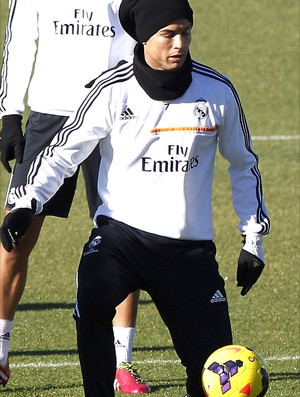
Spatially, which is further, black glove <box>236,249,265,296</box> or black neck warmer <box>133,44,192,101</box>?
black glove <box>236,249,265,296</box>

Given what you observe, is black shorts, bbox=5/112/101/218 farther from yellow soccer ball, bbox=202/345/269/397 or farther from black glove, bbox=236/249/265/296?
yellow soccer ball, bbox=202/345/269/397

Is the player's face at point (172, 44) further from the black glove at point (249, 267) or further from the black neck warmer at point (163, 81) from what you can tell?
the black glove at point (249, 267)

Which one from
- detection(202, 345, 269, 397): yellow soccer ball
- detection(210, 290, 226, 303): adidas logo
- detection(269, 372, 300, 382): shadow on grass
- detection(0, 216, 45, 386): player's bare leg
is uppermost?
detection(210, 290, 226, 303): adidas logo

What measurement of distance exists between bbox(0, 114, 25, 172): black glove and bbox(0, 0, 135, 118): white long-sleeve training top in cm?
11

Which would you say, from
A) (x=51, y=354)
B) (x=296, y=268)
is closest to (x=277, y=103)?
(x=296, y=268)

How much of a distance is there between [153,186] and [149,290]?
466 mm

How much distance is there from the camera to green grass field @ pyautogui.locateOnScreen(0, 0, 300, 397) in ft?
23.9

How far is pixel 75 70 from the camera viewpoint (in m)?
6.94

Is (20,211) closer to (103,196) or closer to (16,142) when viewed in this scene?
(103,196)

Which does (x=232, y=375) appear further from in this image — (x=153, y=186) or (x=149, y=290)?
(x=153, y=186)

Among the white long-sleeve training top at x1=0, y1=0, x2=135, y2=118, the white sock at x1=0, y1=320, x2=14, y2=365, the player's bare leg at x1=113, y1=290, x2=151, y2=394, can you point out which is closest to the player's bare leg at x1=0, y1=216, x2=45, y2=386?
the white sock at x1=0, y1=320, x2=14, y2=365

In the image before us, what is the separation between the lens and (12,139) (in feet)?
22.3

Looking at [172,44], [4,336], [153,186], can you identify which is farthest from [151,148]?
[4,336]

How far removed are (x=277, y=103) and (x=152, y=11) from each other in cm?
1027
